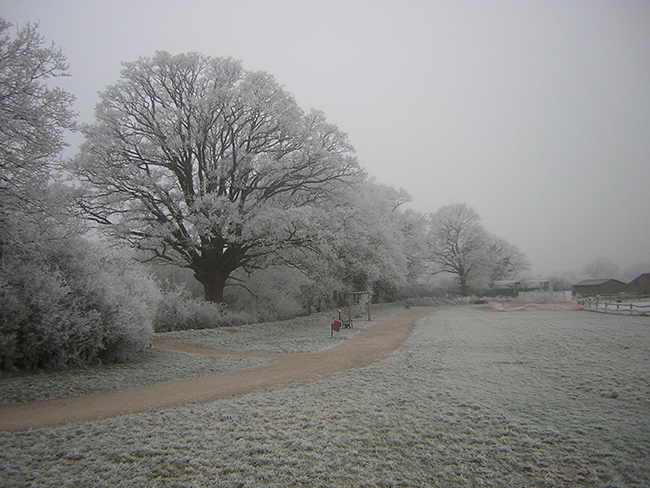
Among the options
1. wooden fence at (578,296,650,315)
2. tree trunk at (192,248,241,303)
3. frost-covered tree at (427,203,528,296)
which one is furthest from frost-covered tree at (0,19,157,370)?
frost-covered tree at (427,203,528,296)

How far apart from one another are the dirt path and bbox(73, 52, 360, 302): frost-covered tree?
7.21 m

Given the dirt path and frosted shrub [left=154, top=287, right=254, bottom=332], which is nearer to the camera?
the dirt path

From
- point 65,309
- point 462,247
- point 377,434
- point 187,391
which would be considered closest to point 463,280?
Result: point 462,247

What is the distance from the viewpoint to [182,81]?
56.1ft

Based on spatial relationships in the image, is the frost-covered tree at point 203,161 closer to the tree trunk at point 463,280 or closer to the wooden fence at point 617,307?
the wooden fence at point 617,307

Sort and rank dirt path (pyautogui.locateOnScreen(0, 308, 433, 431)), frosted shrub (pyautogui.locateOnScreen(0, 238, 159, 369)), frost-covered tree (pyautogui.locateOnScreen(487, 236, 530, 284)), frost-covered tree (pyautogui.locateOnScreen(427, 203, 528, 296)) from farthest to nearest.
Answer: frost-covered tree (pyautogui.locateOnScreen(487, 236, 530, 284)), frost-covered tree (pyautogui.locateOnScreen(427, 203, 528, 296)), frosted shrub (pyautogui.locateOnScreen(0, 238, 159, 369)), dirt path (pyautogui.locateOnScreen(0, 308, 433, 431))

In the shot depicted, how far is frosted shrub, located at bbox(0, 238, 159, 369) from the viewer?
7961mm

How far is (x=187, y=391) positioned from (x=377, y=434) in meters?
4.33

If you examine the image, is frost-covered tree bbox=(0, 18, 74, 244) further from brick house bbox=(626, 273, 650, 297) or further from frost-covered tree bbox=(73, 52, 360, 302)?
brick house bbox=(626, 273, 650, 297)

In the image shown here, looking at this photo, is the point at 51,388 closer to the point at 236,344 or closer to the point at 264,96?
the point at 236,344

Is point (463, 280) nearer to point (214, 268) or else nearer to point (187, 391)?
point (214, 268)

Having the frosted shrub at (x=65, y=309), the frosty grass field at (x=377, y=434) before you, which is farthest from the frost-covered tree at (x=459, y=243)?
the frosted shrub at (x=65, y=309)

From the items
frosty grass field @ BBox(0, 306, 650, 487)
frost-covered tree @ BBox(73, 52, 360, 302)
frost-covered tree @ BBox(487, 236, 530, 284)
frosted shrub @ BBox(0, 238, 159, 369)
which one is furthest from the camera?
frost-covered tree @ BBox(487, 236, 530, 284)

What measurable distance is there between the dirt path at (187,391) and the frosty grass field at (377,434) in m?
0.54
